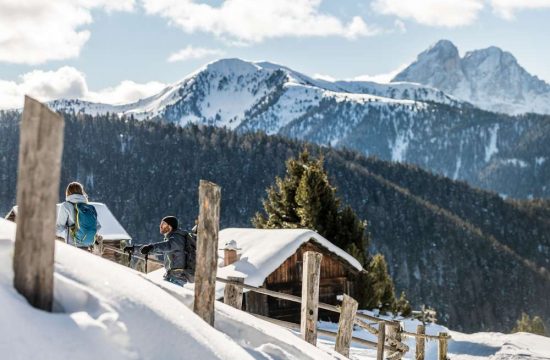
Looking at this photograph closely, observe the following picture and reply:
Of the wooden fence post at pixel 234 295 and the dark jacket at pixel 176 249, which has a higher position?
the dark jacket at pixel 176 249

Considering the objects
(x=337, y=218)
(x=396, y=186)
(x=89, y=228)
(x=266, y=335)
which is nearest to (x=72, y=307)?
(x=266, y=335)

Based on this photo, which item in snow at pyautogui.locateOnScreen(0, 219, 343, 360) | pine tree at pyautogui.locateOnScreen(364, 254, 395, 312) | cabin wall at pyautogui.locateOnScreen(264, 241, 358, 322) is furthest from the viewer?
pine tree at pyautogui.locateOnScreen(364, 254, 395, 312)

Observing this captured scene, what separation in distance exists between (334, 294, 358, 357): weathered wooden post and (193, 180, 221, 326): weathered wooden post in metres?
3.79

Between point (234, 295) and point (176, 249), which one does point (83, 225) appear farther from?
point (234, 295)

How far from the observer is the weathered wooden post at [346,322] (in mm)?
8664

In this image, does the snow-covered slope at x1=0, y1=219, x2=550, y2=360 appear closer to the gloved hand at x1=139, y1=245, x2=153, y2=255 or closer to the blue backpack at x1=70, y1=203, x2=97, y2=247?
the gloved hand at x1=139, y1=245, x2=153, y2=255

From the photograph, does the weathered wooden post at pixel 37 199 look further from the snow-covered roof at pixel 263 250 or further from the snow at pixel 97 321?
the snow-covered roof at pixel 263 250

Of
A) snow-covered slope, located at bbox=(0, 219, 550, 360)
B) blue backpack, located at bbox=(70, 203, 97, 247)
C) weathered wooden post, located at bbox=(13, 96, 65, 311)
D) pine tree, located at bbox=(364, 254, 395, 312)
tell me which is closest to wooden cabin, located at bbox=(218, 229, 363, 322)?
pine tree, located at bbox=(364, 254, 395, 312)

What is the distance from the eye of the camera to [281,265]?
2191cm

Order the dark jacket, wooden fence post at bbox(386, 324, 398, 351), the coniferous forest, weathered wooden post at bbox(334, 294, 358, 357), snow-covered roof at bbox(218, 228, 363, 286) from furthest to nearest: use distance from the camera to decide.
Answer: the coniferous forest
snow-covered roof at bbox(218, 228, 363, 286)
wooden fence post at bbox(386, 324, 398, 351)
weathered wooden post at bbox(334, 294, 358, 357)
the dark jacket

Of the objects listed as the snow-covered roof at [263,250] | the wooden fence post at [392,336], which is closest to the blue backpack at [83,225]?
the wooden fence post at [392,336]

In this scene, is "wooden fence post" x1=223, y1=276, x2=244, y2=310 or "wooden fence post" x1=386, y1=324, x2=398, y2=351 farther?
"wooden fence post" x1=386, y1=324, x2=398, y2=351

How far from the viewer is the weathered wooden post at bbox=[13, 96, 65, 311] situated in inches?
132

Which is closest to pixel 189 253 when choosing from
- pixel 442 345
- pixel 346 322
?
pixel 346 322
